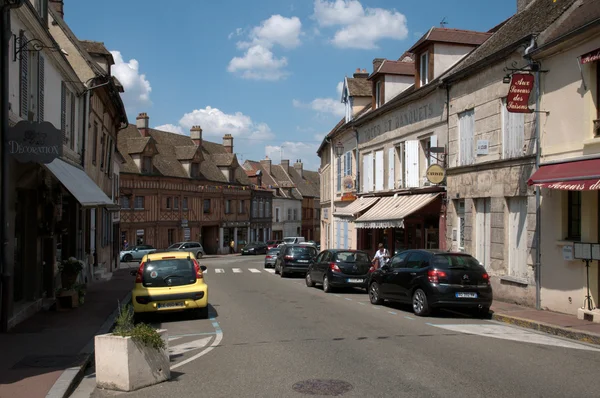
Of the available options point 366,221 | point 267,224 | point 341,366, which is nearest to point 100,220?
point 366,221

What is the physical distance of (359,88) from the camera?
32.6 metres

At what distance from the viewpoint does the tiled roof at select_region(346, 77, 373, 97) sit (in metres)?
32.0

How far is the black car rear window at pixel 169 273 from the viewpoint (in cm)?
1277

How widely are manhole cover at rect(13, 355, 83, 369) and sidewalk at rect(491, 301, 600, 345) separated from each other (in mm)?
8515

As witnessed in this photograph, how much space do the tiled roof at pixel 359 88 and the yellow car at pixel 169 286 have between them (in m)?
20.7

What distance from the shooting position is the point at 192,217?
53812 millimetres

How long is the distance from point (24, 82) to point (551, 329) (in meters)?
11.8

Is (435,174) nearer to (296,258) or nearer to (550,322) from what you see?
(550,322)

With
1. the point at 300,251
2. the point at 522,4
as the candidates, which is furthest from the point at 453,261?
the point at 300,251

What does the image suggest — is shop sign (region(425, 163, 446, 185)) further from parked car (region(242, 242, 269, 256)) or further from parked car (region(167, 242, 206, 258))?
parked car (region(242, 242, 269, 256))

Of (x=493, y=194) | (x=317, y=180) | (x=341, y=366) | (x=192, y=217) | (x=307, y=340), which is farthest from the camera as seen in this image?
(x=317, y=180)

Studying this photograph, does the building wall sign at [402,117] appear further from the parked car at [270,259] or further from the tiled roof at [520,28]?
the parked car at [270,259]

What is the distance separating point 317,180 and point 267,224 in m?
20.5

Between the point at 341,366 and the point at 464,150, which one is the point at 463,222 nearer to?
the point at 464,150
